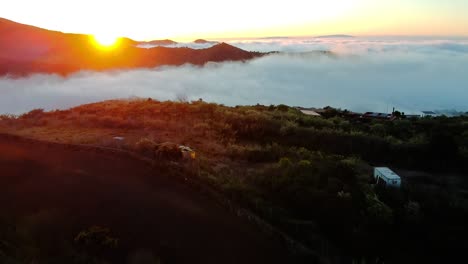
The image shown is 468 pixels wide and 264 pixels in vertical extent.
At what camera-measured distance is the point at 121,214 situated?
8.34 metres

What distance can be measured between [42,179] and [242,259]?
17.3 feet

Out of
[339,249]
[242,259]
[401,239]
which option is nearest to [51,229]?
[242,259]

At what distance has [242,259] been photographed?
24.9 feet

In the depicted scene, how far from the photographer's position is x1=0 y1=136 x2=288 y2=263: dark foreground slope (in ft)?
23.7

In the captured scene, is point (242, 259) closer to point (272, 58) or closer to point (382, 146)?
point (382, 146)

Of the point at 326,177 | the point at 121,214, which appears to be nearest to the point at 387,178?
the point at 326,177

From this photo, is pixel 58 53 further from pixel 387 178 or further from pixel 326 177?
pixel 387 178

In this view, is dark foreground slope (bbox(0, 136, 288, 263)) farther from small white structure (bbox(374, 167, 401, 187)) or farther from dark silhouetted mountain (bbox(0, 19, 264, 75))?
dark silhouetted mountain (bbox(0, 19, 264, 75))

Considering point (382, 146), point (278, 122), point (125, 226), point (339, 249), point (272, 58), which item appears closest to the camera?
point (125, 226)

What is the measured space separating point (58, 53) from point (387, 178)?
89.1m

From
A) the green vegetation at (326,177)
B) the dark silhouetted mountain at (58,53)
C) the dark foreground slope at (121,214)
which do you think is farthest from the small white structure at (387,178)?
the dark silhouetted mountain at (58,53)

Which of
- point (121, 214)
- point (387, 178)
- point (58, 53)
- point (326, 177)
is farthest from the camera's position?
point (58, 53)

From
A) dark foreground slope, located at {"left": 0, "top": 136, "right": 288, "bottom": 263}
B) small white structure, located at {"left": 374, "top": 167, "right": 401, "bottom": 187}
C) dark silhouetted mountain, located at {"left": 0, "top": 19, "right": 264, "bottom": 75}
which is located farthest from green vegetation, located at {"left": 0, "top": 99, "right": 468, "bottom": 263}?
dark silhouetted mountain, located at {"left": 0, "top": 19, "right": 264, "bottom": 75}

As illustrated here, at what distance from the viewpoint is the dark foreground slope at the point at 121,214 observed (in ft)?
23.7
